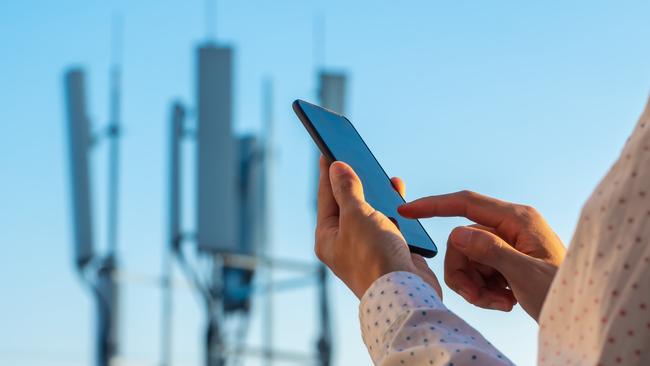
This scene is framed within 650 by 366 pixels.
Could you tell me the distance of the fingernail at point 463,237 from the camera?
→ 73.2 inches

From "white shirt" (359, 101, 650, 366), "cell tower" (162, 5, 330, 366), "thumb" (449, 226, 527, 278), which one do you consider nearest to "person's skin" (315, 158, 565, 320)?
"thumb" (449, 226, 527, 278)

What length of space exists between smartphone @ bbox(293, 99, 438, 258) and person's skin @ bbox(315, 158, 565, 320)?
34 millimetres

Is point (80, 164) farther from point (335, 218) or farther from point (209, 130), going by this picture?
point (335, 218)

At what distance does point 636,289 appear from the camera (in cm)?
94

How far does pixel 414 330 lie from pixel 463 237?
0.62m

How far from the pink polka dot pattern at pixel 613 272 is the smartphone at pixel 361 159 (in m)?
0.78

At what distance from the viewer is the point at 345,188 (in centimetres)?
162

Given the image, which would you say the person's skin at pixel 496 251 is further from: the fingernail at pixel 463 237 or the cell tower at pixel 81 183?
the cell tower at pixel 81 183

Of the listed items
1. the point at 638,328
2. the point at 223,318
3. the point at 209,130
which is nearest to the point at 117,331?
the point at 223,318

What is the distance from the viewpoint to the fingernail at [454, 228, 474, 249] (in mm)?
1858

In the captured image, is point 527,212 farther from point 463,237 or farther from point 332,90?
point 332,90

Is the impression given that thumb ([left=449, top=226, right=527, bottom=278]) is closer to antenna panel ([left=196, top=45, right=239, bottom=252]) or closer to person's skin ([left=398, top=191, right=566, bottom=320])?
person's skin ([left=398, top=191, right=566, bottom=320])

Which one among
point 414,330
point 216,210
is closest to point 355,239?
point 414,330

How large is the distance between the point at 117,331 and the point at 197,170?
2400mm
